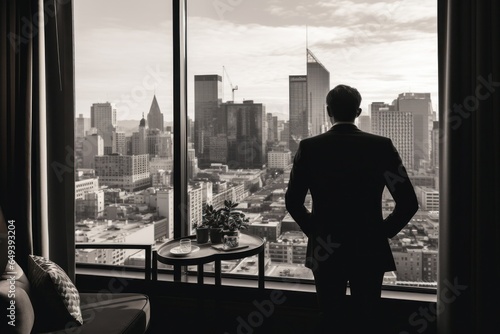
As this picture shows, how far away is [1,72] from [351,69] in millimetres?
2224

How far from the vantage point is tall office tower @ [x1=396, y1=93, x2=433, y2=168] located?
2.23 metres

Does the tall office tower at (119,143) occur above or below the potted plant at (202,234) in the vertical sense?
above

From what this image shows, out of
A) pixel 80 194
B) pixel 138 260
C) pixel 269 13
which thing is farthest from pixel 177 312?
pixel 269 13

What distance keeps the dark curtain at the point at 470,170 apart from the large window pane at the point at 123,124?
1.76 metres

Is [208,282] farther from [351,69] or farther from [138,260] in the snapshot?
[351,69]

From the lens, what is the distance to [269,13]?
2.43m

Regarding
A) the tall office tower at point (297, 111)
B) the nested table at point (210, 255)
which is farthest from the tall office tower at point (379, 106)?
the nested table at point (210, 255)

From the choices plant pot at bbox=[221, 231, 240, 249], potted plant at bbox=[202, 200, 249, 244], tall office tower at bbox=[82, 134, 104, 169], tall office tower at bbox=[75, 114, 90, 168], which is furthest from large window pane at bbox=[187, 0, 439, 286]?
tall office tower at bbox=[75, 114, 90, 168]

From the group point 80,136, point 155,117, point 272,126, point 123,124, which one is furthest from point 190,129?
point 80,136

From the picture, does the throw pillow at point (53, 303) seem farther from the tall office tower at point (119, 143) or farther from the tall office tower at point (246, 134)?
the tall office tower at point (246, 134)

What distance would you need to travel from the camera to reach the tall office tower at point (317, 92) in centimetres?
235

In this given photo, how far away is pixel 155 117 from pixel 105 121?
40 centimetres

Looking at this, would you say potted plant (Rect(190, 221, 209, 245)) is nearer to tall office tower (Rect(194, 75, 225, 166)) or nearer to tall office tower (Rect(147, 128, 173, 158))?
tall office tower (Rect(194, 75, 225, 166))

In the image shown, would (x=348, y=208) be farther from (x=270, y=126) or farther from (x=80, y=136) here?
(x=80, y=136)
